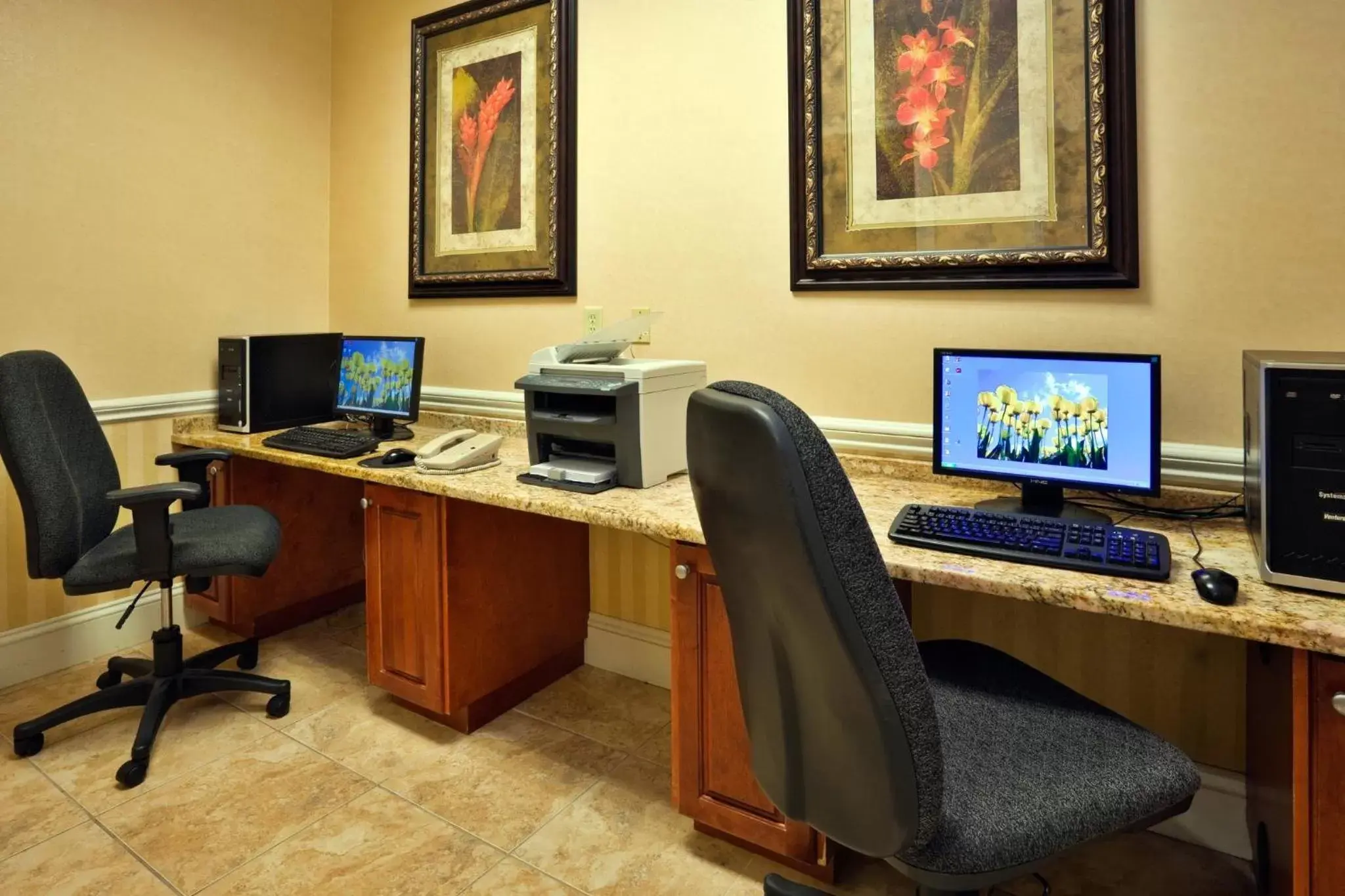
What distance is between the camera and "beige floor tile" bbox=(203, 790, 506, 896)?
1606 mm

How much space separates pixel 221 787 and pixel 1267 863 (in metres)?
2.27

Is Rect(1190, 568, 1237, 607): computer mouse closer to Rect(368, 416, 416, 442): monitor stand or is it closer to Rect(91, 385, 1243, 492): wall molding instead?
Rect(91, 385, 1243, 492): wall molding

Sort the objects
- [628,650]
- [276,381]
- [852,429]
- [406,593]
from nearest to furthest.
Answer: [852,429], [406,593], [628,650], [276,381]

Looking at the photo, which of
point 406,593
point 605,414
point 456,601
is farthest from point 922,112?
point 406,593

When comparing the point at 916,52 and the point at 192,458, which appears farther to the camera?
the point at 192,458

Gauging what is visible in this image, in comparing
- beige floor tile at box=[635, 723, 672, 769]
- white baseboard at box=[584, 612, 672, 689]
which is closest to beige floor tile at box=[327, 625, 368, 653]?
white baseboard at box=[584, 612, 672, 689]

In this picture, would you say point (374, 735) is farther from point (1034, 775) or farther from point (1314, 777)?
point (1314, 777)

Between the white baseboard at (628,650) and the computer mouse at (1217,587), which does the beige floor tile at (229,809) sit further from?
the computer mouse at (1217,587)

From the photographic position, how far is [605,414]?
1.98 meters

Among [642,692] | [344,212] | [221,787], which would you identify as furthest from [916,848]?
[344,212]

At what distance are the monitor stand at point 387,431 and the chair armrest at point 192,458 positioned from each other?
18.3 inches

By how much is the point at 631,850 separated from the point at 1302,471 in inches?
58.0

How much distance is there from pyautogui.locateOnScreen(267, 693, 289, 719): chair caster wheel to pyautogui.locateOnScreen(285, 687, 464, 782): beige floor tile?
0.06 metres

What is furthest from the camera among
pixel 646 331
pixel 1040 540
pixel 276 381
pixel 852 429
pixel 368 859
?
pixel 276 381
